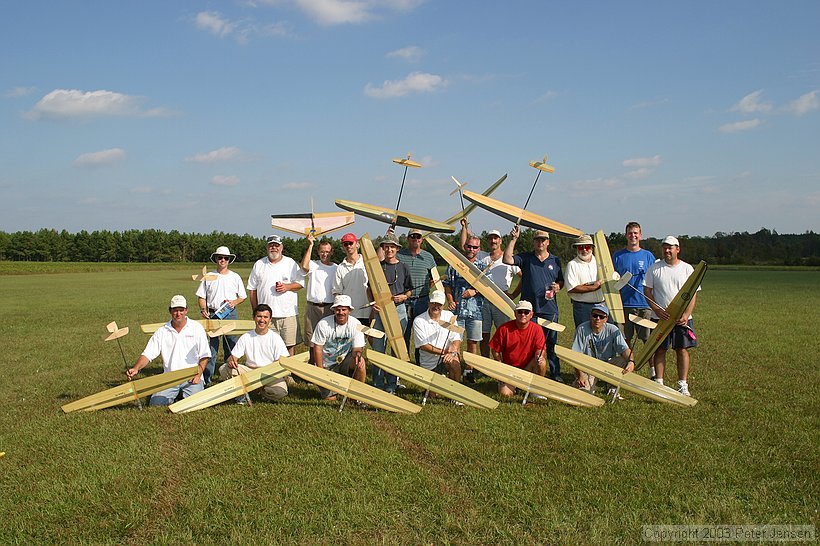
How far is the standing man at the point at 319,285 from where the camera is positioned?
981 centimetres

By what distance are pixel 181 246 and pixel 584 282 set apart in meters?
91.5

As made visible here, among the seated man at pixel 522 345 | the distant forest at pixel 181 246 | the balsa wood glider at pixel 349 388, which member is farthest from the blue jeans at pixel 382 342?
the distant forest at pixel 181 246

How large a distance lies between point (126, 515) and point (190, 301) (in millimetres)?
24243

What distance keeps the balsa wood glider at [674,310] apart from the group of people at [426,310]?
19 cm

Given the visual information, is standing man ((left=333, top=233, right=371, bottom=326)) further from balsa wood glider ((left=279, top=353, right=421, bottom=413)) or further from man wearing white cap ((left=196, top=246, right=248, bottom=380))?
man wearing white cap ((left=196, top=246, right=248, bottom=380))

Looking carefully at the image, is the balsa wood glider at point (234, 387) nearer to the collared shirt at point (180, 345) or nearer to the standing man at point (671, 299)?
the collared shirt at point (180, 345)

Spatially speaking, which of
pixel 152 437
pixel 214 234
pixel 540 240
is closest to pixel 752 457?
pixel 540 240

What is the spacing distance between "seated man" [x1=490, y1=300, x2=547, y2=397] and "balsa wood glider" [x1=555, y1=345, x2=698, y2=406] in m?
0.41

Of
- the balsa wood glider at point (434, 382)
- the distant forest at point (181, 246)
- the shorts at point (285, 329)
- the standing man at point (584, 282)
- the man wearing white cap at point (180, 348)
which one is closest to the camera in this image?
the balsa wood glider at point (434, 382)

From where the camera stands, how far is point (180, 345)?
27.7 feet

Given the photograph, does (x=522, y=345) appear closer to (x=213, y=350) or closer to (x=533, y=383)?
(x=533, y=383)

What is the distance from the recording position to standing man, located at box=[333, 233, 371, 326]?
30.5ft

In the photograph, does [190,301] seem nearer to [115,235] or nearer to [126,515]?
[126,515]

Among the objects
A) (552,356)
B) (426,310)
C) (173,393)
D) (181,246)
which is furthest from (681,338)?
(181,246)
